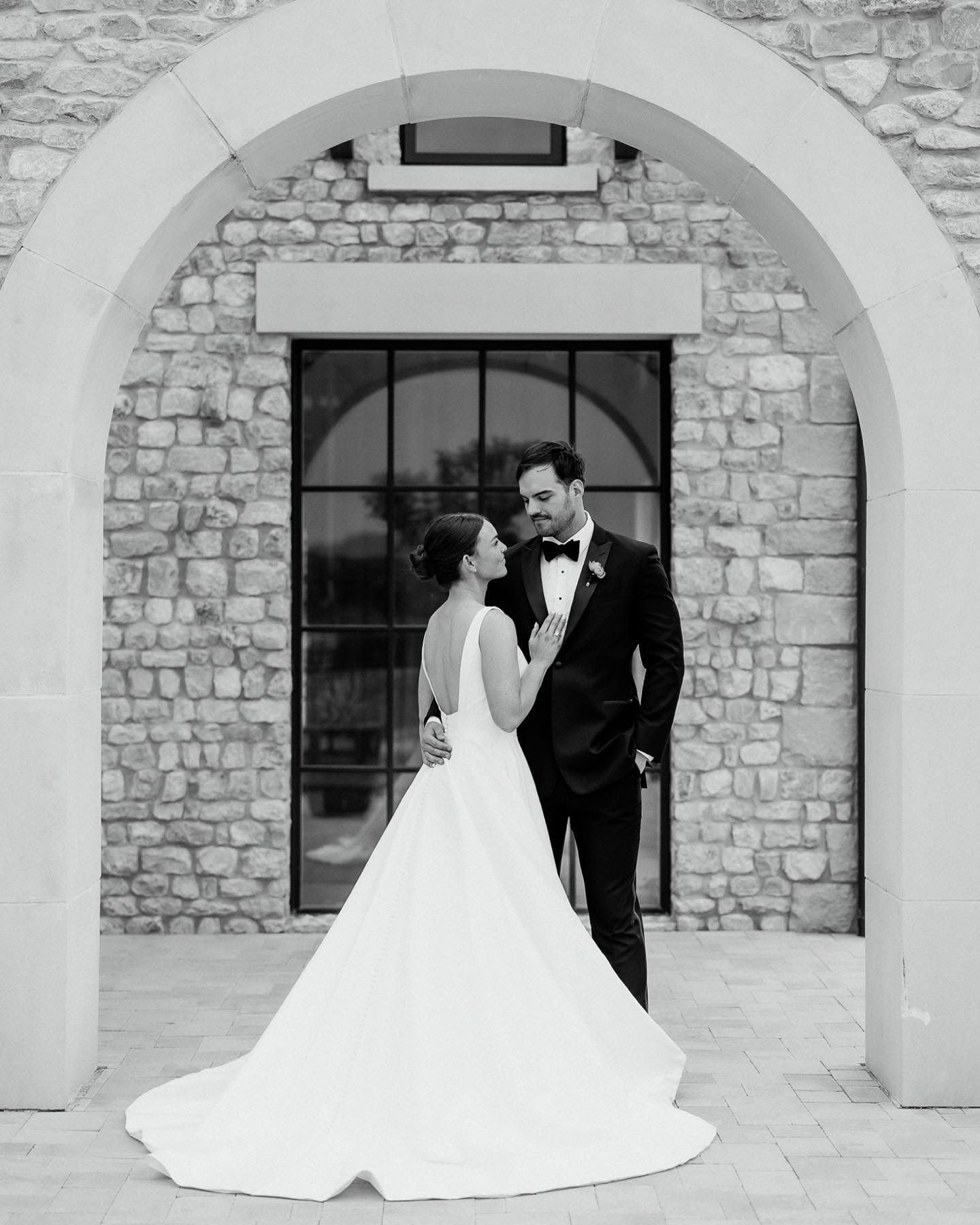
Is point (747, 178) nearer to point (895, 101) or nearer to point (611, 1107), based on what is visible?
point (895, 101)

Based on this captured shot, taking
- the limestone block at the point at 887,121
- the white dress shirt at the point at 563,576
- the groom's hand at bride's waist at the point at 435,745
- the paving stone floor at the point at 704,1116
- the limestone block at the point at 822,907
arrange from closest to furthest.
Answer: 1. the paving stone floor at the point at 704,1116
2. the groom's hand at bride's waist at the point at 435,745
3. the limestone block at the point at 887,121
4. the white dress shirt at the point at 563,576
5. the limestone block at the point at 822,907

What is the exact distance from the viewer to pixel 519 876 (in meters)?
3.55

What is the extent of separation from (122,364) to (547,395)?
2.64 m

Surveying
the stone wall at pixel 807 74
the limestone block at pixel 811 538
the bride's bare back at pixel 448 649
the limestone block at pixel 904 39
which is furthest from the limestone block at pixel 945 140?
the limestone block at pixel 811 538

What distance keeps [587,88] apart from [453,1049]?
2734 millimetres

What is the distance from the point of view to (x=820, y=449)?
6.05 meters

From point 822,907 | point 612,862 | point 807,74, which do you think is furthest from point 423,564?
point 822,907

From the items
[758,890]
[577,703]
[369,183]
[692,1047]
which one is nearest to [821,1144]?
[692,1047]

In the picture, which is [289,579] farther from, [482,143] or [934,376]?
[934,376]

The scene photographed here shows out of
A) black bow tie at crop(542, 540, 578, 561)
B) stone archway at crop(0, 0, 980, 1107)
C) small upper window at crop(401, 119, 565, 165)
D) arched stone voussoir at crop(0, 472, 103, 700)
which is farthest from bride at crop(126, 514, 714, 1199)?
small upper window at crop(401, 119, 565, 165)

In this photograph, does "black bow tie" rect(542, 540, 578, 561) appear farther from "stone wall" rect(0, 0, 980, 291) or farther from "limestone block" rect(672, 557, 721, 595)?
"limestone block" rect(672, 557, 721, 595)

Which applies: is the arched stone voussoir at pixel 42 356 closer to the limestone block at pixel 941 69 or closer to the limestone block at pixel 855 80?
the limestone block at pixel 855 80

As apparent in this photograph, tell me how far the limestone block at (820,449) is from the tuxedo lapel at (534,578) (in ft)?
7.64

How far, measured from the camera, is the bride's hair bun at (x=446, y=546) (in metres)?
3.66
